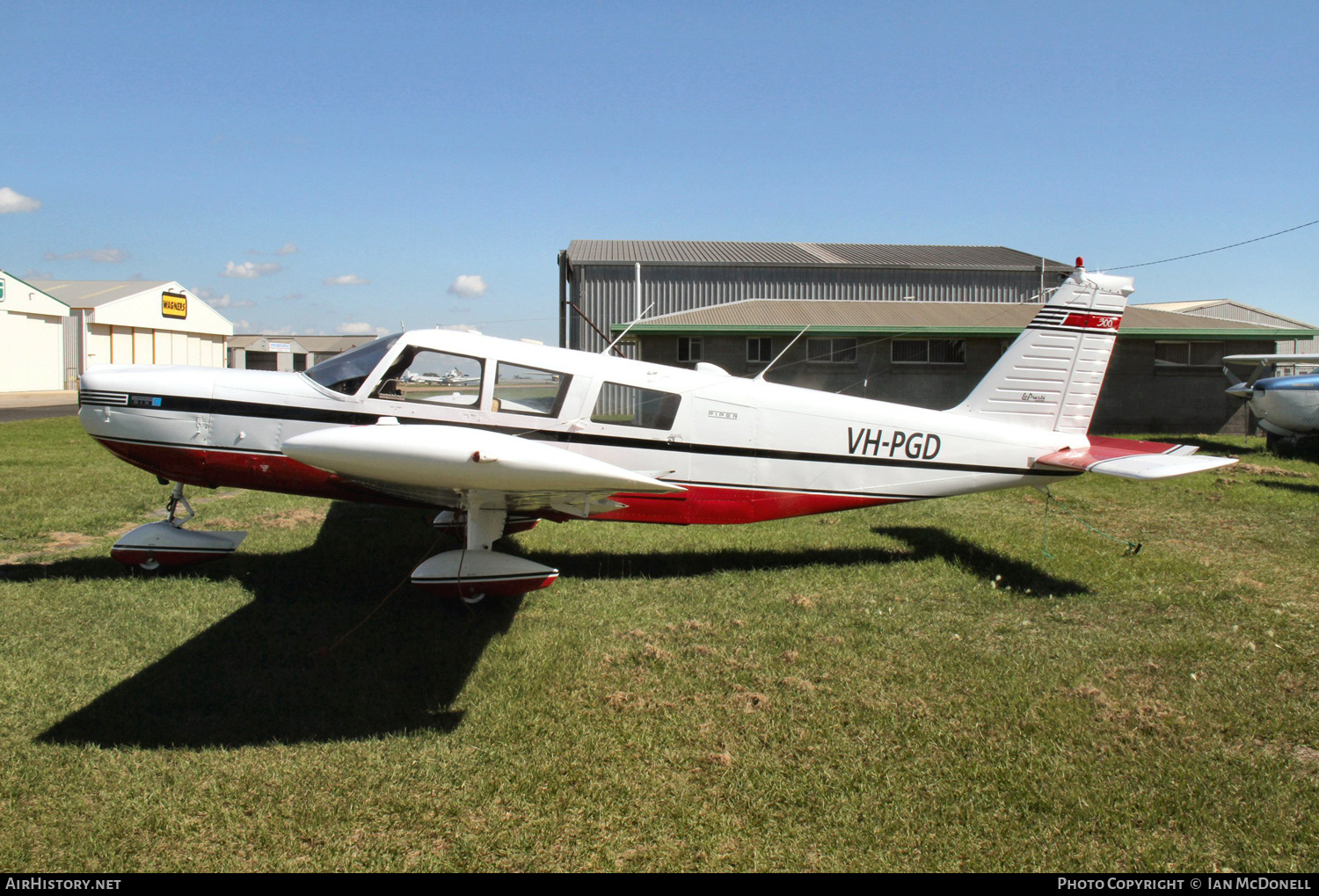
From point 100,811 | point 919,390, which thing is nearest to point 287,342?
point 919,390

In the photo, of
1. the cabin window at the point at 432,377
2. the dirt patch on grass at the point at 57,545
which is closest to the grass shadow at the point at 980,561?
the cabin window at the point at 432,377

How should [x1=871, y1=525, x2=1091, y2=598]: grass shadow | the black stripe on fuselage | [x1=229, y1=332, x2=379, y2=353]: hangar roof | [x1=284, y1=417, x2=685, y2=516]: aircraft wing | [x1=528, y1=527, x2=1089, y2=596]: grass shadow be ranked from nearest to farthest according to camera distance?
[x1=284, y1=417, x2=685, y2=516]: aircraft wing → the black stripe on fuselage → [x1=871, y1=525, x2=1091, y2=598]: grass shadow → [x1=528, y1=527, x2=1089, y2=596]: grass shadow → [x1=229, y1=332, x2=379, y2=353]: hangar roof

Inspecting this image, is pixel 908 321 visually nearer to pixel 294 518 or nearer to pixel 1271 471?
pixel 1271 471

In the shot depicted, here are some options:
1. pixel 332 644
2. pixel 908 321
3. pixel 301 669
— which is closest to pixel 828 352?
pixel 908 321

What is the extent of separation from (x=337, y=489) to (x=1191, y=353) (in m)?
21.1

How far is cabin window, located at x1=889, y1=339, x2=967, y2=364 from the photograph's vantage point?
18.6 m

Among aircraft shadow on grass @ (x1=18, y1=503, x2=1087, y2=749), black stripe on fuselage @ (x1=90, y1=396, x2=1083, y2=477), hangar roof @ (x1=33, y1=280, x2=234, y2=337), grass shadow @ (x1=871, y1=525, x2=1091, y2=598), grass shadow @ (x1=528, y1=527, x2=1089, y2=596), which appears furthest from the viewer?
hangar roof @ (x1=33, y1=280, x2=234, y2=337)

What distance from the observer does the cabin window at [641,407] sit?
600 centimetres

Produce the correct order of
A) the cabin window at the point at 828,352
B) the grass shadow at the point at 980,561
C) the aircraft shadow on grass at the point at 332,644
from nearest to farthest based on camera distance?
the aircraft shadow on grass at the point at 332,644 → the grass shadow at the point at 980,561 → the cabin window at the point at 828,352

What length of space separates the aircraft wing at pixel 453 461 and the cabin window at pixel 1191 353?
1997 centimetres

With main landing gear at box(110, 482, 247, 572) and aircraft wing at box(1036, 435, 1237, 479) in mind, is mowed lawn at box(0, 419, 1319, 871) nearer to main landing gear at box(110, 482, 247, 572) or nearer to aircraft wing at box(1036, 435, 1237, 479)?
main landing gear at box(110, 482, 247, 572)

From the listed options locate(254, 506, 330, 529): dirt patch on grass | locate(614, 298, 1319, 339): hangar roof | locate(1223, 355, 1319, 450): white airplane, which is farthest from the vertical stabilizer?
locate(614, 298, 1319, 339): hangar roof

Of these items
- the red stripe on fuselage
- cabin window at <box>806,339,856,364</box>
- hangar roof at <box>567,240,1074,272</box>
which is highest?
hangar roof at <box>567,240,1074,272</box>

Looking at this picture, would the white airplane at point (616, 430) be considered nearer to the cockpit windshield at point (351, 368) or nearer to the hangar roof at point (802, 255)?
the cockpit windshield at point (351, 368)
